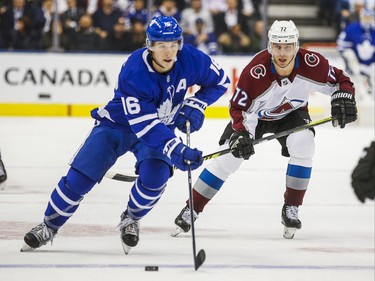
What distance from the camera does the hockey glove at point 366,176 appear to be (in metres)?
2.89

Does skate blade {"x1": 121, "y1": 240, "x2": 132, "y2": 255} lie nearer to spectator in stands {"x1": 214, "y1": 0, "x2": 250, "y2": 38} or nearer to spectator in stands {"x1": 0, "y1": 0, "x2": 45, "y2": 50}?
spectator in stands {"x1": 0, "y1": 0, "x2": 45, "y2": 50}

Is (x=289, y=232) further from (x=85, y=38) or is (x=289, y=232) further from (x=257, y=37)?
(x=85, y=38)

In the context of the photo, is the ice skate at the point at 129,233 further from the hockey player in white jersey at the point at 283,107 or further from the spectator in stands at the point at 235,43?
the spectator in stands at the point at 235,43

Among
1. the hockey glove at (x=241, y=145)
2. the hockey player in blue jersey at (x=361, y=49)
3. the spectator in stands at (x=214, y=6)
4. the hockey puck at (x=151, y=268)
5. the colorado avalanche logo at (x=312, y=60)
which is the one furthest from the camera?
the hockey player in blue jersey at (x=361, y=49)

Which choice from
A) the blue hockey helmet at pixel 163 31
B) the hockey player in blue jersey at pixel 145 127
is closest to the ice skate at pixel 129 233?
the hockey player in blue jersey at pixel 145 127

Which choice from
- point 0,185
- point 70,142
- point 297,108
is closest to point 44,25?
point 70,142

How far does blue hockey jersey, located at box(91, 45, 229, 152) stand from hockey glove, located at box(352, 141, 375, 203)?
5.34ft

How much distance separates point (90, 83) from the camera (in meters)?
11.7

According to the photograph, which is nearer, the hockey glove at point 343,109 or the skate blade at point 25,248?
the skate blade at point 25,248

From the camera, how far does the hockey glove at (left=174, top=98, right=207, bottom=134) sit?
4.80 m

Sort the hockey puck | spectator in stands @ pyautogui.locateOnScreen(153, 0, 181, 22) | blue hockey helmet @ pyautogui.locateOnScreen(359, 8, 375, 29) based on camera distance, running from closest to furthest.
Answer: the hockey puck < spectator in stands @ pyautogui.locateOnScreen(153, 0, 181, 22) < blue hockey helmet @ pyautogui.locateOnScreen(359, 8, 375, 29)

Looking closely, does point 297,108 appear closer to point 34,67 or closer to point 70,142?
point 70,142

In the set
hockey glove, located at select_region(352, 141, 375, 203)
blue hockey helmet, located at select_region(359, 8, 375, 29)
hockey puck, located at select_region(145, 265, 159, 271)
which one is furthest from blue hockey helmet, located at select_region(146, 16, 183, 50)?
blue hockey helmet, located at select_region(359, 8, 375, 29)

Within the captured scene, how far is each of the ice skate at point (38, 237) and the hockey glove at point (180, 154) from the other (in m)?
0.68
